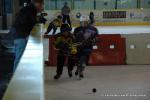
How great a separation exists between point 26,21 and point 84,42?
16.4ft

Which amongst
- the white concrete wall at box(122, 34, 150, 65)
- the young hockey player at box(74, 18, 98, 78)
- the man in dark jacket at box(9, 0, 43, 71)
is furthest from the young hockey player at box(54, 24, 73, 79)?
the man in dark jacket at box(9, 0, 43, 71)

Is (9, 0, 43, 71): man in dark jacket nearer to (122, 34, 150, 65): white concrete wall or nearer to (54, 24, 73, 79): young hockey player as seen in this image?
(54, 24, 73, 79): young hockey player

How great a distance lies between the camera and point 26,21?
9.20 m

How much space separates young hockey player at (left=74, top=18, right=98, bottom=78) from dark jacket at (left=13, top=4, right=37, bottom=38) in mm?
4730

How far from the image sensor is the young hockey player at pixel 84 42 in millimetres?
13943

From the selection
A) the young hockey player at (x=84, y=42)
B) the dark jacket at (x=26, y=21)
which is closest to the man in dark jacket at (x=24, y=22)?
the dark jacket at (x=26, y=21)

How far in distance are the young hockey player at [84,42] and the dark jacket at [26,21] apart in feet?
15.5

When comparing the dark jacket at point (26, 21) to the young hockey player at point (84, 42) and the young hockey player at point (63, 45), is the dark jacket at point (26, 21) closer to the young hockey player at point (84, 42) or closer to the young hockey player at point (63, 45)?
the young hockey player at point (63, 45)

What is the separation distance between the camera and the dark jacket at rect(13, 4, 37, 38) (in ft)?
30.2

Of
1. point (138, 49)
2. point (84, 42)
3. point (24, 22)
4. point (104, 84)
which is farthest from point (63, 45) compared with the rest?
point (138, 49)

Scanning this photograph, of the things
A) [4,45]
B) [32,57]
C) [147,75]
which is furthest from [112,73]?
[32,57]

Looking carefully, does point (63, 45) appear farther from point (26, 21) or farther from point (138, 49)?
point (138, 49)

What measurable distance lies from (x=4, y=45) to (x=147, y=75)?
883 cm

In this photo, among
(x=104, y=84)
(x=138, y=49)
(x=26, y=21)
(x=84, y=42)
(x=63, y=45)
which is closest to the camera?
(x=26, y=21)
